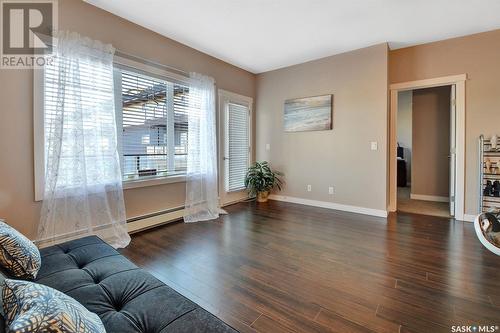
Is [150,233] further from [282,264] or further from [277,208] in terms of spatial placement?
[277,208]

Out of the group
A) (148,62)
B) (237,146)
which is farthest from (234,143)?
(148,62)

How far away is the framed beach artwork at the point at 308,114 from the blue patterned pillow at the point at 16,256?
164 inches

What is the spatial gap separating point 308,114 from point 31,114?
3.99 m

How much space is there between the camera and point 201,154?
147 inches

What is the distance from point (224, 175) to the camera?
14.7 ft

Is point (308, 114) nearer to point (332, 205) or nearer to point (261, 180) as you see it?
point (261, 180)

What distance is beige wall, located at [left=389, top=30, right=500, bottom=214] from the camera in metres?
3.29

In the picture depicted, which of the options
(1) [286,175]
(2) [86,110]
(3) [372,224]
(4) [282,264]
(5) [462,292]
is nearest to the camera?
(5) [462,292]

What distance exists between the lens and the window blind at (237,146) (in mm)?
4607

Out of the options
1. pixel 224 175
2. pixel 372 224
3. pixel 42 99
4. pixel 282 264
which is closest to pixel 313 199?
pixel 372 224

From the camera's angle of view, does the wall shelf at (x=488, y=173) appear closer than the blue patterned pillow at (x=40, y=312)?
No

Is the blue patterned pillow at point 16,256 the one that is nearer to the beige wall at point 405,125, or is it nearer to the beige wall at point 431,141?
the beige wall at point 431,141

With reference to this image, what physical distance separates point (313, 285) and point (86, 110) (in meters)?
2.81

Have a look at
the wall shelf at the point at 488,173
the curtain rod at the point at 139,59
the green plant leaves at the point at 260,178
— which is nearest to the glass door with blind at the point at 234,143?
the green plant leaves at the point at 260,178
